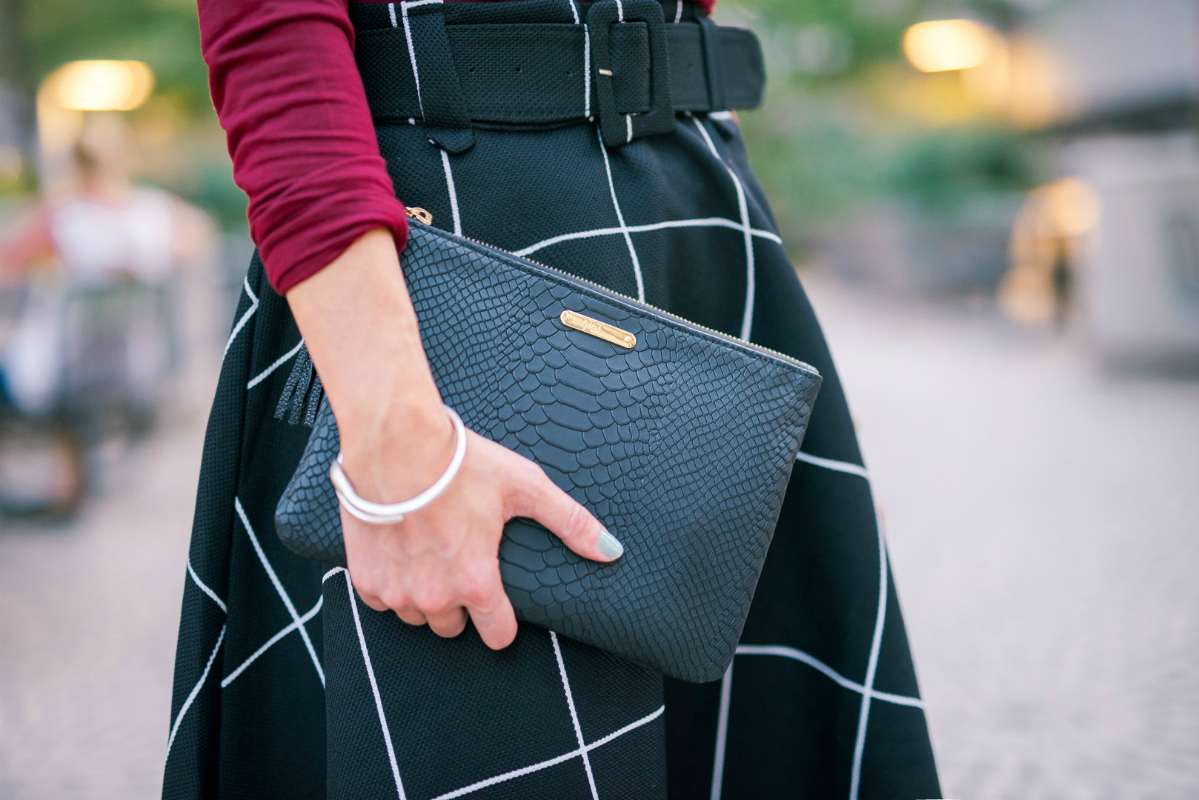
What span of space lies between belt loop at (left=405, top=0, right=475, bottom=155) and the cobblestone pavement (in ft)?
5.41

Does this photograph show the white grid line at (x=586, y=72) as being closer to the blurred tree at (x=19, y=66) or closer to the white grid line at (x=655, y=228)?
the white grid line at (x=655, y=228)

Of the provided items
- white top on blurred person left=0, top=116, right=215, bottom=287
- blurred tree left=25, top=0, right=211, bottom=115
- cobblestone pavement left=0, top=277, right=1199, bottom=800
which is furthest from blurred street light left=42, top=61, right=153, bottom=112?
cobblestone pavement left=0, top=277, right=1199, bottom=800

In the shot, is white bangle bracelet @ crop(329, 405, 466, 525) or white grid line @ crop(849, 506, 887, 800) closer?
white bangle bracelet @ crop(329, 405, 466, 525)

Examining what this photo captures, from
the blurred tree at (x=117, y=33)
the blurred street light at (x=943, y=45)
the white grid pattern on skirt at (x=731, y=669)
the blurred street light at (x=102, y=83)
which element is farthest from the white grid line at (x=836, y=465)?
the blurred street light at (x=943, y=45)

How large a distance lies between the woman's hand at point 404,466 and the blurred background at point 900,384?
153cm

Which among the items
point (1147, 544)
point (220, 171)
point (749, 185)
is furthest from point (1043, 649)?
point (220, 171)

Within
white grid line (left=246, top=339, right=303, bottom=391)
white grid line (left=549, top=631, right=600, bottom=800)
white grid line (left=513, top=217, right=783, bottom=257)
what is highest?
white grid line (left=513, top=217, right=783, bottom=257)

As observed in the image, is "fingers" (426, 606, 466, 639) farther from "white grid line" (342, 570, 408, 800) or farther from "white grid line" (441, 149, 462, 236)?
"white grid line" (441, 149, 462, 236)

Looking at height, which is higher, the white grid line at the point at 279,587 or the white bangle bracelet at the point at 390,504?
the white bangle bracelet at the point at 390,504

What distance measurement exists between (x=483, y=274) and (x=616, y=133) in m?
0.21

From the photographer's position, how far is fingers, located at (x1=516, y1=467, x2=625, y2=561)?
24.4 inches

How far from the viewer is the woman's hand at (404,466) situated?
1.96 feet

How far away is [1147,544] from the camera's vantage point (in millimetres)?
2889

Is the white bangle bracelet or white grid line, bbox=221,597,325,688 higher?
the white bangle bracelet
